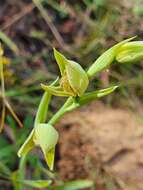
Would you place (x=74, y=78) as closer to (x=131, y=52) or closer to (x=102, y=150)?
(x=131, y=52)

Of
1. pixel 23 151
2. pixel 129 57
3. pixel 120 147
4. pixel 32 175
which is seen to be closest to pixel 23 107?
pixel 32 175

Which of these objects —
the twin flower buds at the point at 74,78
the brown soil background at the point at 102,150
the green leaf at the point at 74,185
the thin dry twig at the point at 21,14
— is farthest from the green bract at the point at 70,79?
the thin dry twig at the point at 21,14

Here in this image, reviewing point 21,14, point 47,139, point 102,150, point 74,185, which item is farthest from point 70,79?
point 21,14

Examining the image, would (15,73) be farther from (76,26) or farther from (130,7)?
(130,7)

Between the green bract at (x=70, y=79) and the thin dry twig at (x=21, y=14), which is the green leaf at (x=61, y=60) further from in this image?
the thin dry twig at (x=21, y=14)

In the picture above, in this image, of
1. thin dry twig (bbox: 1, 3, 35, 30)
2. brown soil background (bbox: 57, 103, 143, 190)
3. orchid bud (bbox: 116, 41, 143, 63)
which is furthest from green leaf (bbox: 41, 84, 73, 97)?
thin dry twig (bbox: 1, 3, 35, 30)
